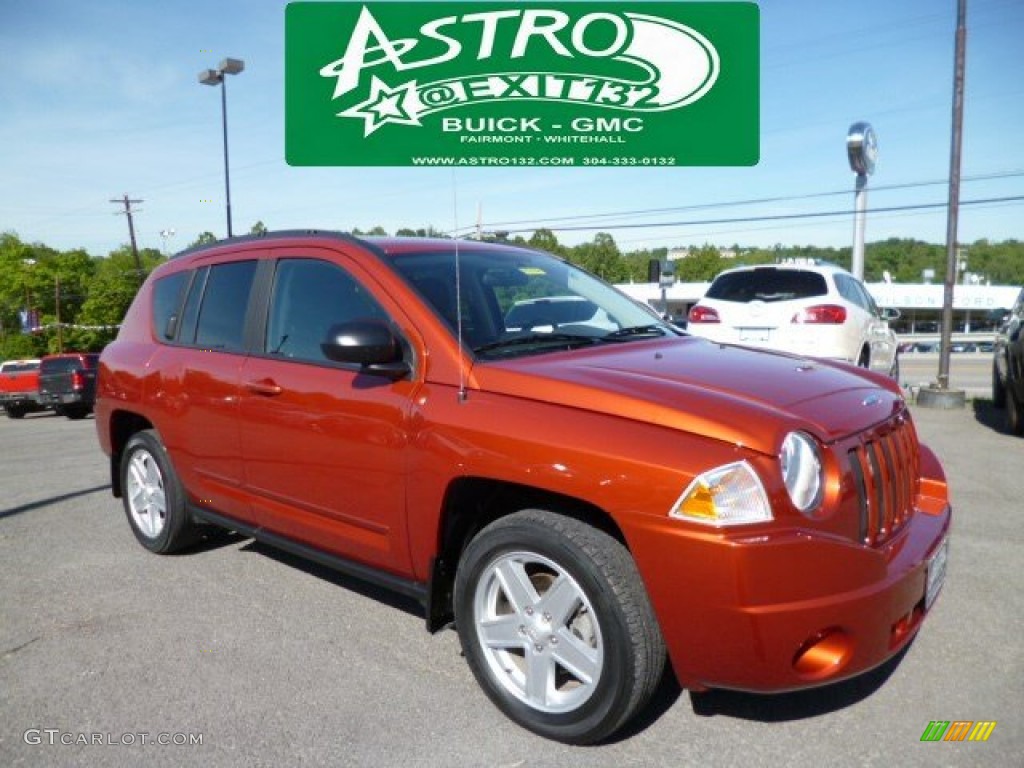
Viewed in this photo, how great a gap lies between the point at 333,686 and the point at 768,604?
1.78 meters

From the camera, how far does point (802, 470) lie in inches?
98.9

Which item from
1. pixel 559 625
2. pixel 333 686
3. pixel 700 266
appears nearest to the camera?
pixel 559 625

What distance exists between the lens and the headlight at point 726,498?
238cm

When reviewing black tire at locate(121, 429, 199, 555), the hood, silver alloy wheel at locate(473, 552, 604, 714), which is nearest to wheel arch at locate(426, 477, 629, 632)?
silver alloy wheel at locate(473, 552, 604, 714)

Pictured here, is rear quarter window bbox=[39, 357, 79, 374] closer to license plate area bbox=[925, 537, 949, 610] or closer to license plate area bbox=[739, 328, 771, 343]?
license plate area bbox=[739, 328, 771, 343]

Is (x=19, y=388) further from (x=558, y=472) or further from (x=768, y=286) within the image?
(x=558, y=472)

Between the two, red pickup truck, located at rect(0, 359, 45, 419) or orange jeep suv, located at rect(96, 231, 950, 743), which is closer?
orange jeep suv, located at rect(96, 231, 950, 743)

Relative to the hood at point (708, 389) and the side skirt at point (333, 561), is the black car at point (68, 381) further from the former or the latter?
the hood at point (708, 389)

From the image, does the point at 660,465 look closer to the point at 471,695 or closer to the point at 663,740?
the point at 663,740

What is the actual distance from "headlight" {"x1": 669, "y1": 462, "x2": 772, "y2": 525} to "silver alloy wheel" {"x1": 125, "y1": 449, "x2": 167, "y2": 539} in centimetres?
346

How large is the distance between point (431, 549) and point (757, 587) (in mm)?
1263

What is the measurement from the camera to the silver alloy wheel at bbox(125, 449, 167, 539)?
4840 mm

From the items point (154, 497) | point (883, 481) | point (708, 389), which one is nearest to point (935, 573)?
point (883, 481)

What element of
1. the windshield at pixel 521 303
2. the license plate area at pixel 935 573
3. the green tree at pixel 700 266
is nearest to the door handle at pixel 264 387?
the windshield at pixel 521 303
